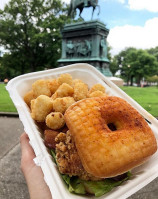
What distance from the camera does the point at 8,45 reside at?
26.2 m

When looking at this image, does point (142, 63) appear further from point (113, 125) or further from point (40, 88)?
point (113, 125)

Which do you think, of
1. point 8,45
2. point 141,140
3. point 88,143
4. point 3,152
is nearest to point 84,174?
point 88,143

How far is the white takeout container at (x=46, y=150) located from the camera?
120 centimetres

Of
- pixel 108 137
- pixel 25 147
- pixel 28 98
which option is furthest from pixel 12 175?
pixel 108 137

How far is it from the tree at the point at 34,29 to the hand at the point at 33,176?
2155 centimetres

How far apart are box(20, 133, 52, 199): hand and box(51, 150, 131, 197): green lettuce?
39 centimetres

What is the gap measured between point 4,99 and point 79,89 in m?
9.09

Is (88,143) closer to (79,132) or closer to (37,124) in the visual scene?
(79,132)

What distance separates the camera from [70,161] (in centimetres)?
133

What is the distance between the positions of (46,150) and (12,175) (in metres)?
2.43

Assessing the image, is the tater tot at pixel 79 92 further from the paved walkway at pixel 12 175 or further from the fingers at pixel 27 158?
the paved walkway at pixel 12 175

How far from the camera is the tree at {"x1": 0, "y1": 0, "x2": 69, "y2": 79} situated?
75.4 feet

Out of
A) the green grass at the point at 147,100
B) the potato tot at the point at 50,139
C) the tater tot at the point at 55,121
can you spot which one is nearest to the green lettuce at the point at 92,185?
the potato tot at the point at 50,139

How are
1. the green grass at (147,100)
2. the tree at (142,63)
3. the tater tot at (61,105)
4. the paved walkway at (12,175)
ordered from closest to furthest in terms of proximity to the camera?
the tater tot at (61,105) → the paved walkway at (12,175) → the green grass at (147,100) → the tree at (142,63)
